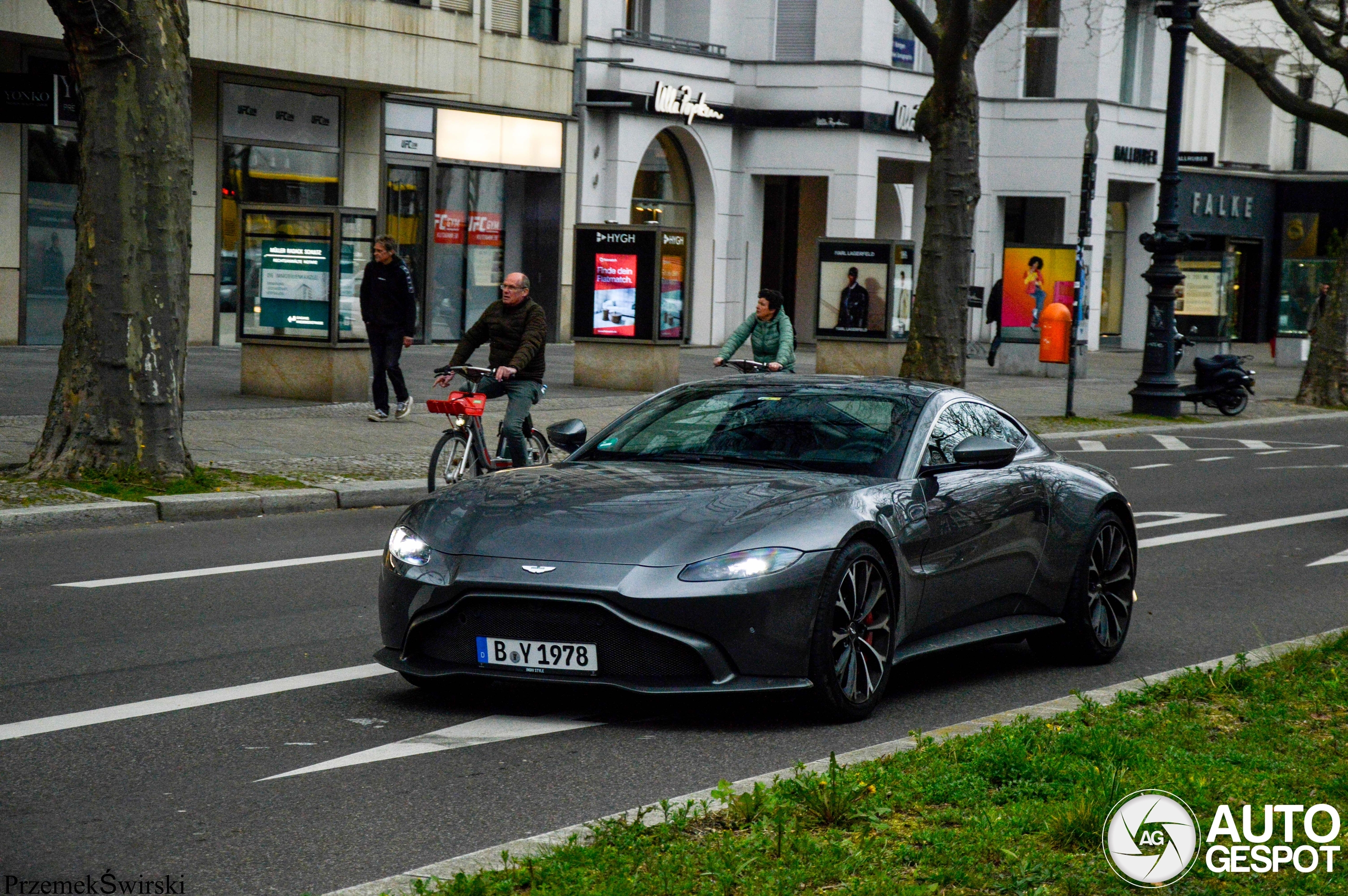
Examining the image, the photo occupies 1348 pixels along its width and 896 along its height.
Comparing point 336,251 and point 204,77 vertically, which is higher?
point 204,77

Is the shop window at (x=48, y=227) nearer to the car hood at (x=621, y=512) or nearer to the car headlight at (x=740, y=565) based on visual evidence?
the car hood at (x=621, y=512)

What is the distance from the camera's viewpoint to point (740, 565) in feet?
21.5

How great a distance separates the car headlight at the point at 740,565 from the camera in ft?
21.4

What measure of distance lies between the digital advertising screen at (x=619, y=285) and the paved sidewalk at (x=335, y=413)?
988 millimetres

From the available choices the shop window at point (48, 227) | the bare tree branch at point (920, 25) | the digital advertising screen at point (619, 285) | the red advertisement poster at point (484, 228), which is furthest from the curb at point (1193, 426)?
the shop window at point (48, 227)

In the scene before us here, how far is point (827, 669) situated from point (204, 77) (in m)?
23.0

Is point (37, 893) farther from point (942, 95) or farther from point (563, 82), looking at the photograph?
point (563, 82)

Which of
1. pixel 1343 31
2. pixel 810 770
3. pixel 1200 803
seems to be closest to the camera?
pixel 1200 803

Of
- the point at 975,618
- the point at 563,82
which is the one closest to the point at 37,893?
the point at 975,618

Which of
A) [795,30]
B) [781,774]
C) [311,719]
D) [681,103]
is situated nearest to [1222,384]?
[681,103]

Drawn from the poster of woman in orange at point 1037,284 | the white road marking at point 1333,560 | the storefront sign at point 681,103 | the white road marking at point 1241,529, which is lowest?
the white road marking at point 1241,529

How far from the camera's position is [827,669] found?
6.70 metres

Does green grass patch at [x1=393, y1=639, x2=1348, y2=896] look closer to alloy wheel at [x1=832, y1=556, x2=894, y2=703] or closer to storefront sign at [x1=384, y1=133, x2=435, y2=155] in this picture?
alloy wheel at [x1=832, y1=556, x2=894, y2=703]

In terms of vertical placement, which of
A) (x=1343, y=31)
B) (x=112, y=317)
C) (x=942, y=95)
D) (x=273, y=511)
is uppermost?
(x=1343, y=31)
